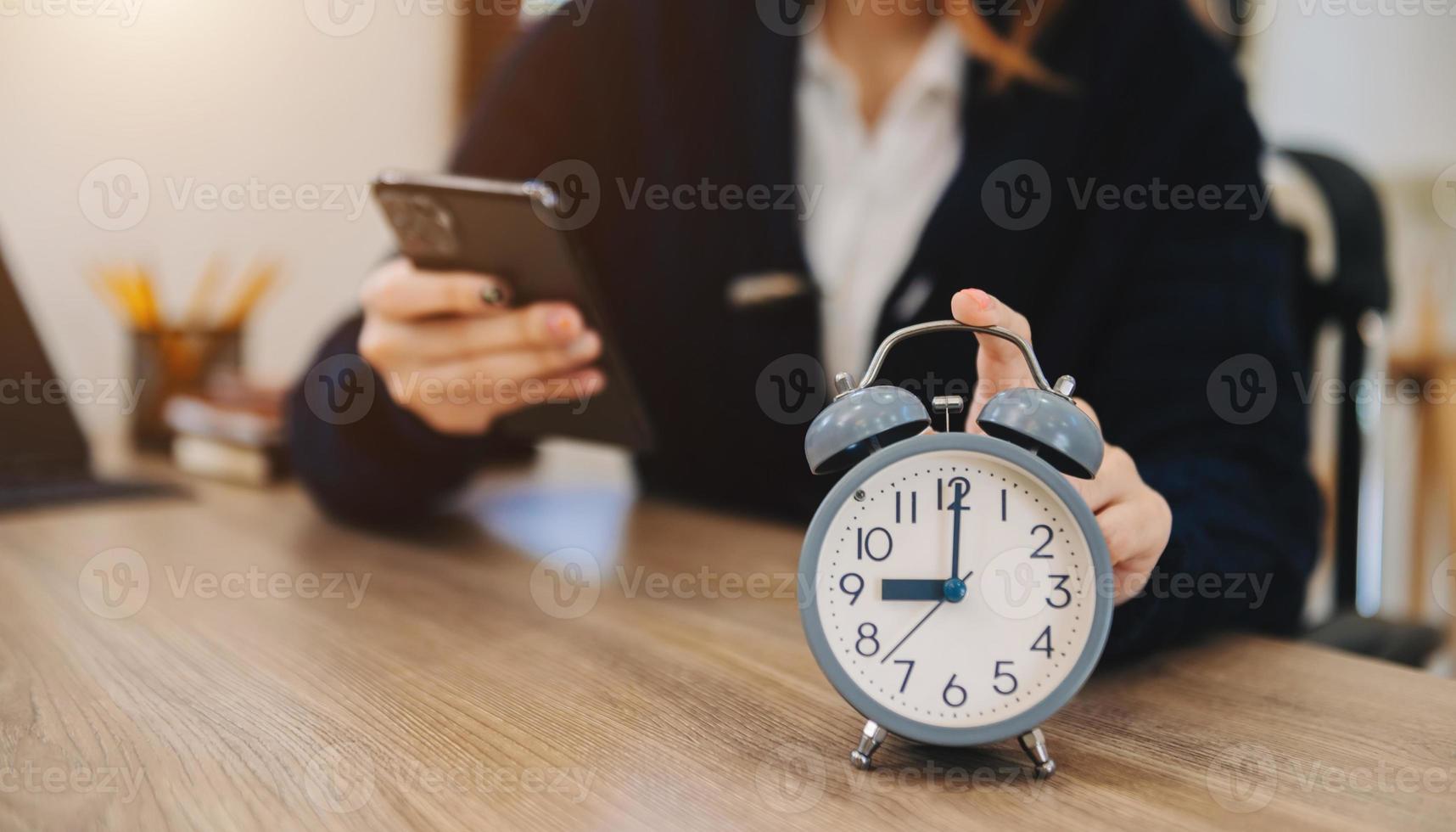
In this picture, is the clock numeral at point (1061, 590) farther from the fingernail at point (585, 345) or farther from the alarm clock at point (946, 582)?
the fingernail at point (585, 345)

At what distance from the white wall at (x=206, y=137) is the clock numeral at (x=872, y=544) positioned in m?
1.33

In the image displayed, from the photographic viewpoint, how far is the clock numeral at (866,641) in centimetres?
47

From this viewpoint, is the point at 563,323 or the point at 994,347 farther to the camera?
the point at 563,323

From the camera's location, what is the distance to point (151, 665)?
602 millimetres

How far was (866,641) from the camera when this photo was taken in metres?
0.47

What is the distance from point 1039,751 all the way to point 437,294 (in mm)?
607

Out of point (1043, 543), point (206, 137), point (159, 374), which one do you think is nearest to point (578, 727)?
point (1043, 543)

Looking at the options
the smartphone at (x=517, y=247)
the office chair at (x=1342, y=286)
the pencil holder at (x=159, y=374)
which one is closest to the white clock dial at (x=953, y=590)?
the smartphone at (x=517, y=247)

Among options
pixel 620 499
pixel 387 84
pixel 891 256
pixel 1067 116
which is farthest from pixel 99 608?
pixel 387 84

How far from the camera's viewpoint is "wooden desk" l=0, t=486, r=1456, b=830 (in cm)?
43

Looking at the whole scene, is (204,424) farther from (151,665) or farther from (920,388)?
(920,388)

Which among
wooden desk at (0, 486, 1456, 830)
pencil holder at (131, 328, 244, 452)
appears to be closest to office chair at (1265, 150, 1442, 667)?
wooden desk at (0, 486, 1456, 830)

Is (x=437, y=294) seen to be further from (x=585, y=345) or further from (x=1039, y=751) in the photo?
(x=1039, y=751)

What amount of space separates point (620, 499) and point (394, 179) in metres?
0.55
